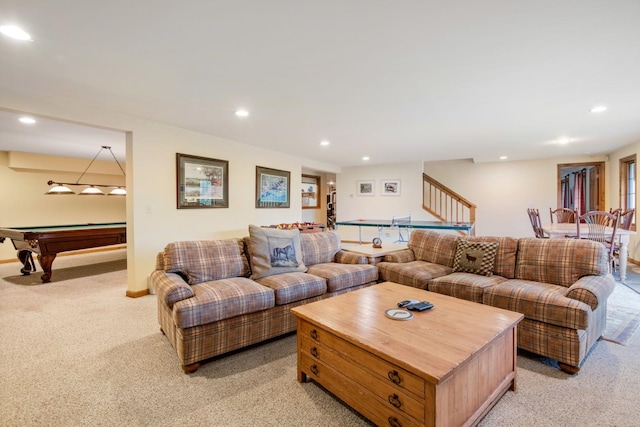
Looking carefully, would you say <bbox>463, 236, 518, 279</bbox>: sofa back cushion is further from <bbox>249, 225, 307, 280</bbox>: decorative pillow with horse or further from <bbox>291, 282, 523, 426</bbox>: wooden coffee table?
<bbox>249, 225, 307, 280</bbox>: decorative pillow with horse

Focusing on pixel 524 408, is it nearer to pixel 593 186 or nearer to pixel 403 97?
pixel 403 97

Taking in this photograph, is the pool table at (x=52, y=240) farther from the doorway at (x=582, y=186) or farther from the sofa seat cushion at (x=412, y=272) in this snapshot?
the doorway at (x=582, y=186)

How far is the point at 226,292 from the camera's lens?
2.34 m

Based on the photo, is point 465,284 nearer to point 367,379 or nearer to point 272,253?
point 367,379

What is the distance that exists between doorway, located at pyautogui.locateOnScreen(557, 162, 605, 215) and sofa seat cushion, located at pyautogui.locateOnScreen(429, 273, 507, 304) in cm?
502

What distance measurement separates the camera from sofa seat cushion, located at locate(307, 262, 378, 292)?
9.86 feet

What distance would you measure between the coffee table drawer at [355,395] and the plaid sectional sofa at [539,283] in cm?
144

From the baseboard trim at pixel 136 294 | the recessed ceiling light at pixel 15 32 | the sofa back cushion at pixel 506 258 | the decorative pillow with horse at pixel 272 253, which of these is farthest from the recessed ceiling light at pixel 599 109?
the baseboard trim at pixel 136 294

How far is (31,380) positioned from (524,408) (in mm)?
3138

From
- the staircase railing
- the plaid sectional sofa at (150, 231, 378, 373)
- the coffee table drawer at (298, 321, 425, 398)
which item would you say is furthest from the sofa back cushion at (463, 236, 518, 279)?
the staircase railing

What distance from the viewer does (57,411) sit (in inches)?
67.5

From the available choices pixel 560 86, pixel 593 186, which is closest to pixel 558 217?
pixel 593 186

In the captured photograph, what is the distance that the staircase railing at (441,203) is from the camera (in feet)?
25.5

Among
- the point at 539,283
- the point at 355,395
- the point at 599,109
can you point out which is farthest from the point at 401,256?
the point at 599,109
